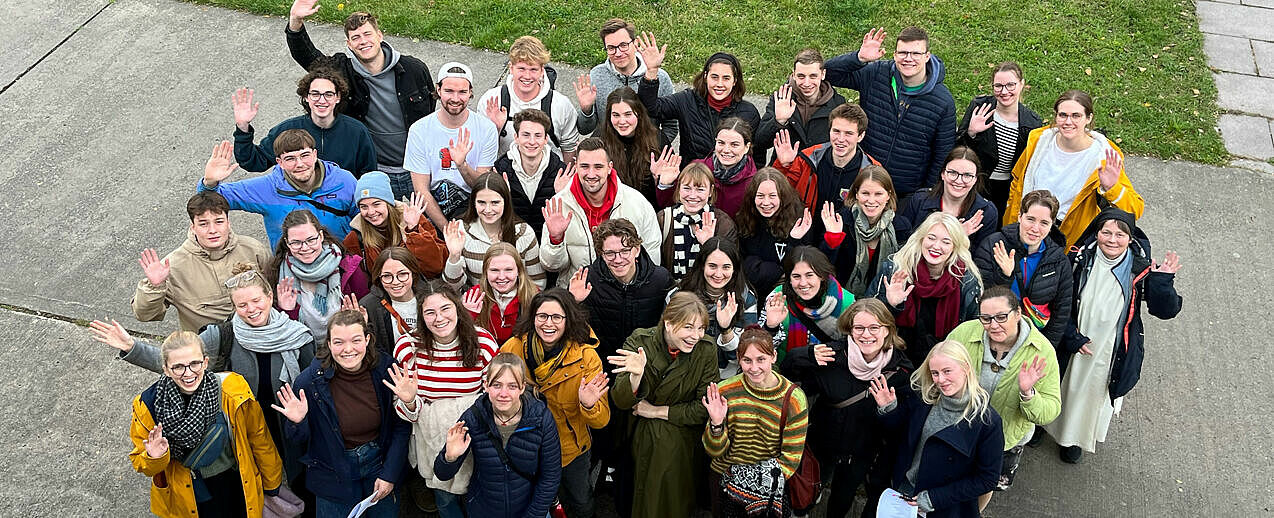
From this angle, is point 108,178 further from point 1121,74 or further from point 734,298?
A: point 1121,74

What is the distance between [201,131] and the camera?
10.3 meters

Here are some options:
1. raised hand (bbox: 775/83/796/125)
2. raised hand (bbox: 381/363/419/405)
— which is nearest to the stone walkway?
raised hand (bbox: 775/83/796/125)

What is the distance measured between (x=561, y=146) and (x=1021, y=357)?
375cm

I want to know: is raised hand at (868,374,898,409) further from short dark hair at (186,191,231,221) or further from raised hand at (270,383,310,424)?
short dark hair at (186,191,231,221)

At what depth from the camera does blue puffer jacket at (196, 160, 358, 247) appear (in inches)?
275

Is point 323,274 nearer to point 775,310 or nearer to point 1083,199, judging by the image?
point 775,310

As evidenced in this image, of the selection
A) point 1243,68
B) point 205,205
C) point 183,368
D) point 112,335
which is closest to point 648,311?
point 183,368

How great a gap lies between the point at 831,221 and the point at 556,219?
174cm

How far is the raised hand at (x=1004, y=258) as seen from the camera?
636 cm

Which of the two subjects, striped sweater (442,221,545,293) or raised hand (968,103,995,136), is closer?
striped sweater (442,221,545,293)

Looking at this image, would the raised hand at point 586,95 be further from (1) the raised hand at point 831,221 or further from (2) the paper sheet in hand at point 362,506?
(2) the paper sheet in hand at point 362,506

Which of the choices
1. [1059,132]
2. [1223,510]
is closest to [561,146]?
[1059,132]

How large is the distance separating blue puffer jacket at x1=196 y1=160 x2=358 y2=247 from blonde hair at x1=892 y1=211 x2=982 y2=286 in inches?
142

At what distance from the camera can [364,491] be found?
601cm
